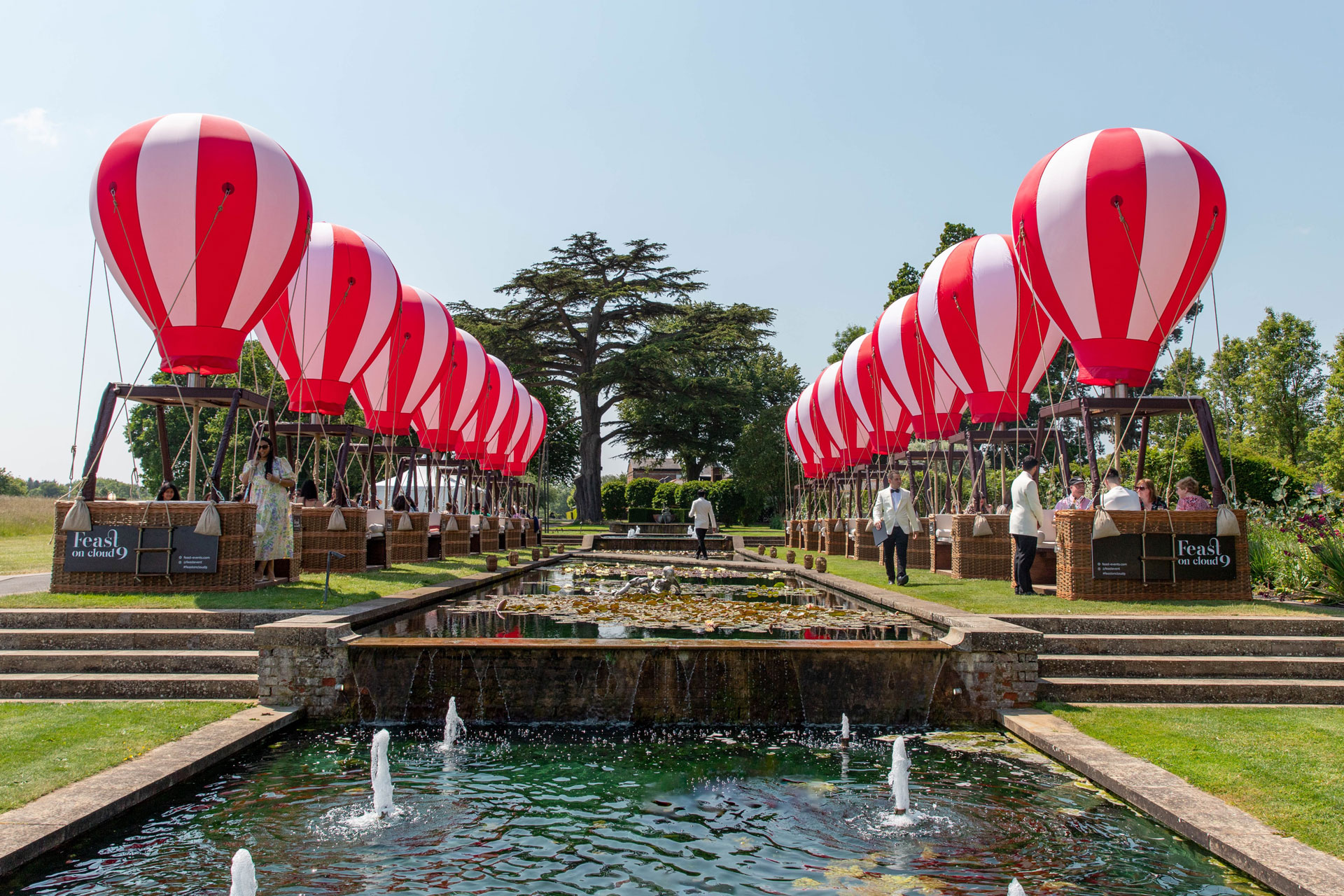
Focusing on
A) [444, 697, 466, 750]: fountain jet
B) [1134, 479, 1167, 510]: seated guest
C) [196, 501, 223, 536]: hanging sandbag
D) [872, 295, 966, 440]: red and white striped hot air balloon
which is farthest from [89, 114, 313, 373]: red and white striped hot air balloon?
[1134, 479, 1167, 510]: seated guest

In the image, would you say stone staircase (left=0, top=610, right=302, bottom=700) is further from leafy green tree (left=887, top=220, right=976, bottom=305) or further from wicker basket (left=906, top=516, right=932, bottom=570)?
leafy green tree (left=887, top=220, right=976, bottom=305)

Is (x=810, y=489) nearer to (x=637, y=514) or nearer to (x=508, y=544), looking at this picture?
(x=508, y=544)

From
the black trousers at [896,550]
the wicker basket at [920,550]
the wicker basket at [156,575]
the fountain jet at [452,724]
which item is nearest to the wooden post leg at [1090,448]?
the black trousers at [896,550]

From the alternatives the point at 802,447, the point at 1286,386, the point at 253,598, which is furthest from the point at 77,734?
the point at 1286,386

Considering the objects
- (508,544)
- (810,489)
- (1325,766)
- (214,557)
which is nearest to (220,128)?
(214,557)

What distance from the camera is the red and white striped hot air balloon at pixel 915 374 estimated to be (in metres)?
16.6

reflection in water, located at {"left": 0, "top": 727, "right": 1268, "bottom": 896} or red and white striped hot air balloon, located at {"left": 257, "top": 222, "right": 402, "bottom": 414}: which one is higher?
red and white striped hot air balloon, located at {"left": 257, "top": 222, "right": 402, "bottom": 414}

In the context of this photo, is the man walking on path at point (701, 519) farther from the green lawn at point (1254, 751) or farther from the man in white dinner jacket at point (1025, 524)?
the green lawn at point (1254, 751)

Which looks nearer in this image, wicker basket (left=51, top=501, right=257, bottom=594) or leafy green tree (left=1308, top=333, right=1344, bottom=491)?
wicker basket (left=51, top=501, right=257, bottom=594)

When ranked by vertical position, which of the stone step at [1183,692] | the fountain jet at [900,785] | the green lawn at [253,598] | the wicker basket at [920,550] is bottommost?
the fountain jet at [900,785]

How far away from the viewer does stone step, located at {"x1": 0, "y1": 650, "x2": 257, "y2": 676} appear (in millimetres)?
7234

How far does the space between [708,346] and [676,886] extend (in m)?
38.2

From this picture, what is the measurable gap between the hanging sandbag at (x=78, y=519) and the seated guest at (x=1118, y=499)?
36.1ft

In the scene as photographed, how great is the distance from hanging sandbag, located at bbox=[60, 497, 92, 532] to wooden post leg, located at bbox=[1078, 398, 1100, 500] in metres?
11.2
